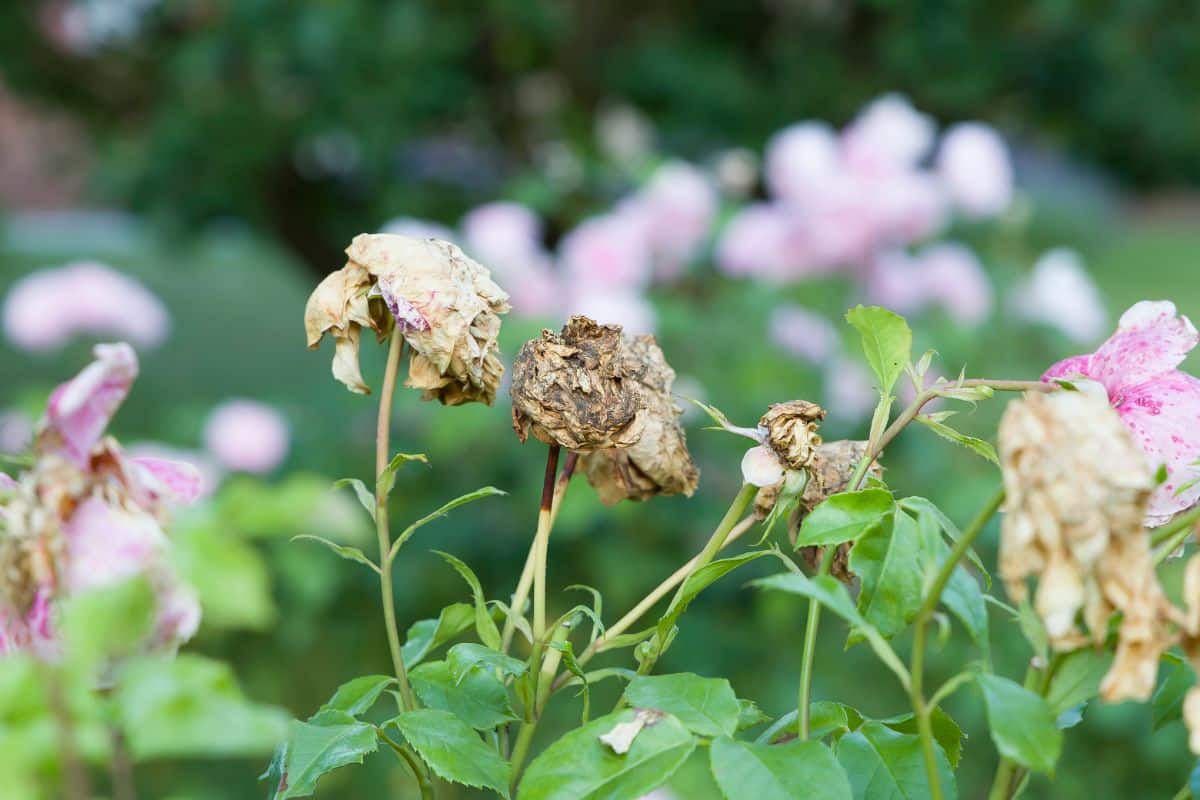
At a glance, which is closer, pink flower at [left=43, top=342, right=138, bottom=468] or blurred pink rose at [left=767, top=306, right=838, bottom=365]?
pink flower at [left=43, top=342, right=138, bottom=468]

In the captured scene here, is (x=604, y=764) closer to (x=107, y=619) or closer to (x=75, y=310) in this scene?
(x=107, y=619)

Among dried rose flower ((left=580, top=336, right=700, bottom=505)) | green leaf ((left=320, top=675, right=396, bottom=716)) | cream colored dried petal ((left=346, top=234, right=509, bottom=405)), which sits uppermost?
cream colored dried petal ((left=346, top=234, right=509, bottom=405))

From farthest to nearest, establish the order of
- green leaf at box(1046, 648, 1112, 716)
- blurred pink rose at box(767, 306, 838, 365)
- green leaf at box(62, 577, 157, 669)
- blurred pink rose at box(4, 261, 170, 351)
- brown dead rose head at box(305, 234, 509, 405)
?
blurred pink rose at box(767, 306, 838, 365) < blurred pink rose at box(4, 261, 170, 351) < brown dead rose head at box(305, 234, 509, 405) < green leaf at box(1046, 648, 1112, 716) < green leaf at box(62, 577, 157, 669)

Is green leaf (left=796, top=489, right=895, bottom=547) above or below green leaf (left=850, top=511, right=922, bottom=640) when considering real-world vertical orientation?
above

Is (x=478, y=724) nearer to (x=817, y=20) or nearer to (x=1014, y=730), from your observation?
(x=1014, y=730)

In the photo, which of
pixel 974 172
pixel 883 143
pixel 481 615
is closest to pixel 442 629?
pixel 481 615

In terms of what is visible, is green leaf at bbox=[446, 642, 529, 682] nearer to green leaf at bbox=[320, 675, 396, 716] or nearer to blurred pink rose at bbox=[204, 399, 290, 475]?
green leaf at bbox=[320, 675, 396, 716]

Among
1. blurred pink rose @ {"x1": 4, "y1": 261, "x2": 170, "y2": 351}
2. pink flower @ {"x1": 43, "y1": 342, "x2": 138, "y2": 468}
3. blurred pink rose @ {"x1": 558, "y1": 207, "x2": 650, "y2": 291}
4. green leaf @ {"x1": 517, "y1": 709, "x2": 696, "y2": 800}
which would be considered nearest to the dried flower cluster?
pink flower @ {"x1": 43, "y1": 342, "x2": 138, "y2": 468}

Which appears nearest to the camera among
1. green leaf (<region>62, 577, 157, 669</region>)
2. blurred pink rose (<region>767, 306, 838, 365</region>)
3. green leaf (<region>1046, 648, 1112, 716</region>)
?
green leaf (<region>62, 577, 157, 669</region>)
